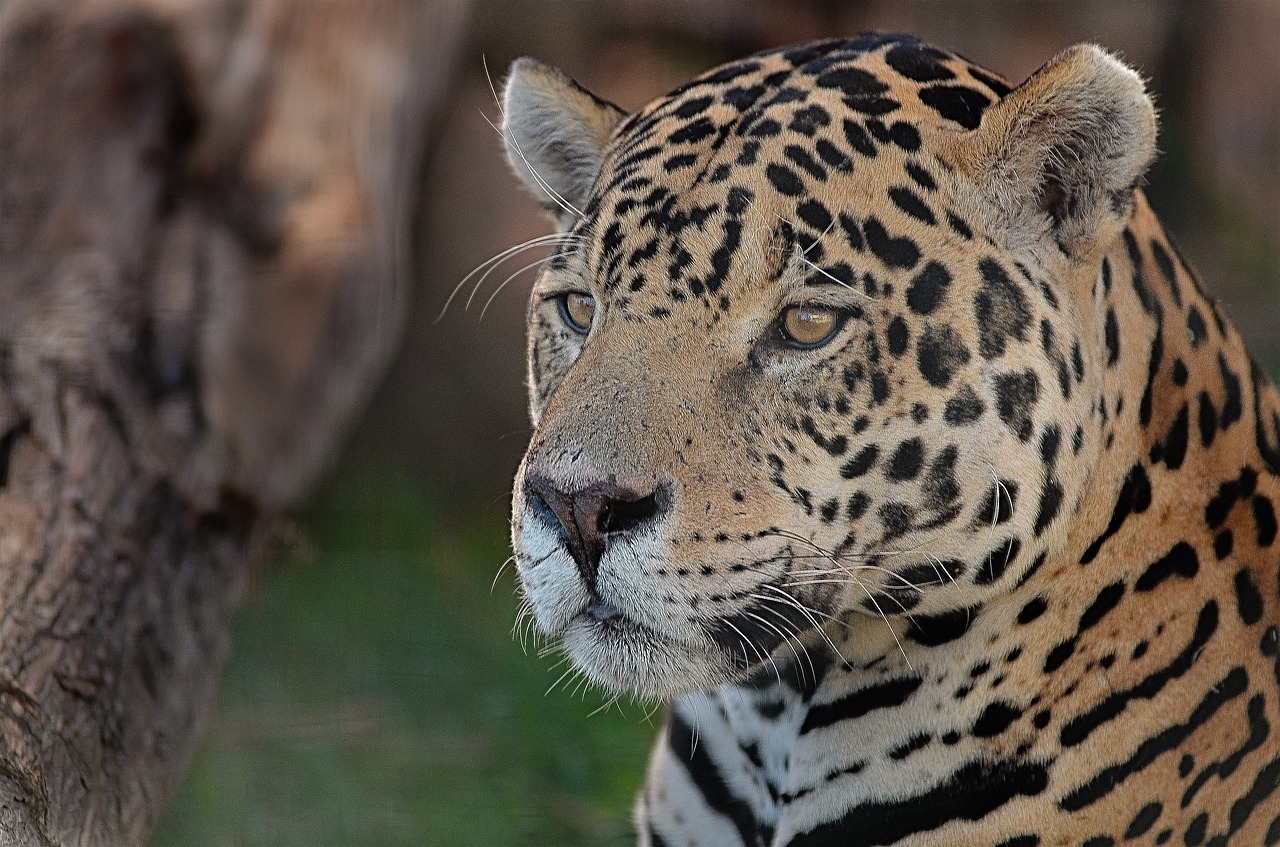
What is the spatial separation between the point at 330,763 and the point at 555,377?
9.03 ft

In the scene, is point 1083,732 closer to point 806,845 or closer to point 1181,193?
point 806,845

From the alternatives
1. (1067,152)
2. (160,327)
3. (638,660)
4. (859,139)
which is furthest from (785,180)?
(160,327)

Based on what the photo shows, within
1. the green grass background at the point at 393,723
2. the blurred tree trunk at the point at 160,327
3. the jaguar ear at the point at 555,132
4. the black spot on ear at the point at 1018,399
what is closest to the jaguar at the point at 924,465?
the black spot on ear at the point at 1018,399

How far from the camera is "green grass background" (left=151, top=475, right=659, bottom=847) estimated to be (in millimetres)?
4969

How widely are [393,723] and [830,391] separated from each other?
3.60 meters

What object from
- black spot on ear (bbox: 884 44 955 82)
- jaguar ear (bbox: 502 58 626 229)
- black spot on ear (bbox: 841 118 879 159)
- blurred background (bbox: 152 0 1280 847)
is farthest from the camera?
blurred background (bbox: 152 0 1280 847)

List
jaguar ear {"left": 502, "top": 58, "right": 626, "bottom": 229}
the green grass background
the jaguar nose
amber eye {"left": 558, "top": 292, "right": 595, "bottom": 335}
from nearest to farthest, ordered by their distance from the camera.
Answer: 1. the jaguar nose
2. amber eye {"left": 558, "top": 292, "right": 595, "bottom": 335}
3. jaguar ear {"left": 502, "top": 58, "right": 626, "bottom": 229}
4. the green grass background

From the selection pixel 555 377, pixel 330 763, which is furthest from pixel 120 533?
pixel 330 763

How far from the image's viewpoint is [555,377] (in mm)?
3205

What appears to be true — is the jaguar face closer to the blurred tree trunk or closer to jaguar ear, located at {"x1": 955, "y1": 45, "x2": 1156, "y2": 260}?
jaguar ear, located at {"x1": 955, "y1": 45, "x2": 1156, "y2": 260}

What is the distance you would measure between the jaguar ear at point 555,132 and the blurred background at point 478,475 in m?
1.55

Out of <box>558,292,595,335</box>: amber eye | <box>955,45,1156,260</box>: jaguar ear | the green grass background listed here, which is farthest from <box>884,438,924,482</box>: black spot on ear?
the green grass background

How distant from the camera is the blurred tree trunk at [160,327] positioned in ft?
11.3

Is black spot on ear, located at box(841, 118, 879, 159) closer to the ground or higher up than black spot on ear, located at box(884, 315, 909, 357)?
higher up
